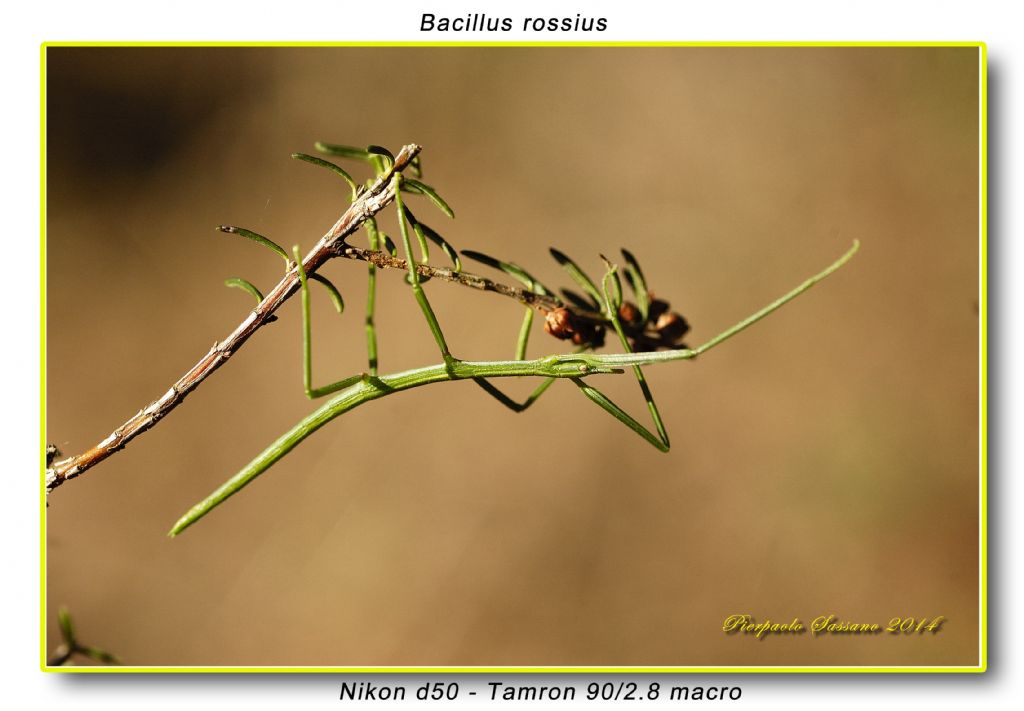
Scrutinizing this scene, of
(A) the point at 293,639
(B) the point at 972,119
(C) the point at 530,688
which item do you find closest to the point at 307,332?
(C) the point at 530,688

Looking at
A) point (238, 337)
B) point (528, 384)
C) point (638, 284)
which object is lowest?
point (528, 384)

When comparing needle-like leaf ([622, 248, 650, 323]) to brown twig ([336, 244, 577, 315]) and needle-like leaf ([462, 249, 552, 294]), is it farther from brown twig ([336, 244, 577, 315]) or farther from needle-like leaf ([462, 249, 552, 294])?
brown twig ([336, 244, 577, 315])

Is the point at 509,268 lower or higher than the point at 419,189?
lower

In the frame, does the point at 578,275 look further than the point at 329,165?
Yes

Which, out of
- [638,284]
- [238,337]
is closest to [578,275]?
[638,284]

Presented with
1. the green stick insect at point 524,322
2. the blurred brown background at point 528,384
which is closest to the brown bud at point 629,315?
the green stick insect at point 524,322

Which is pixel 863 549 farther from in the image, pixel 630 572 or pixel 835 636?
pixel 630 572
